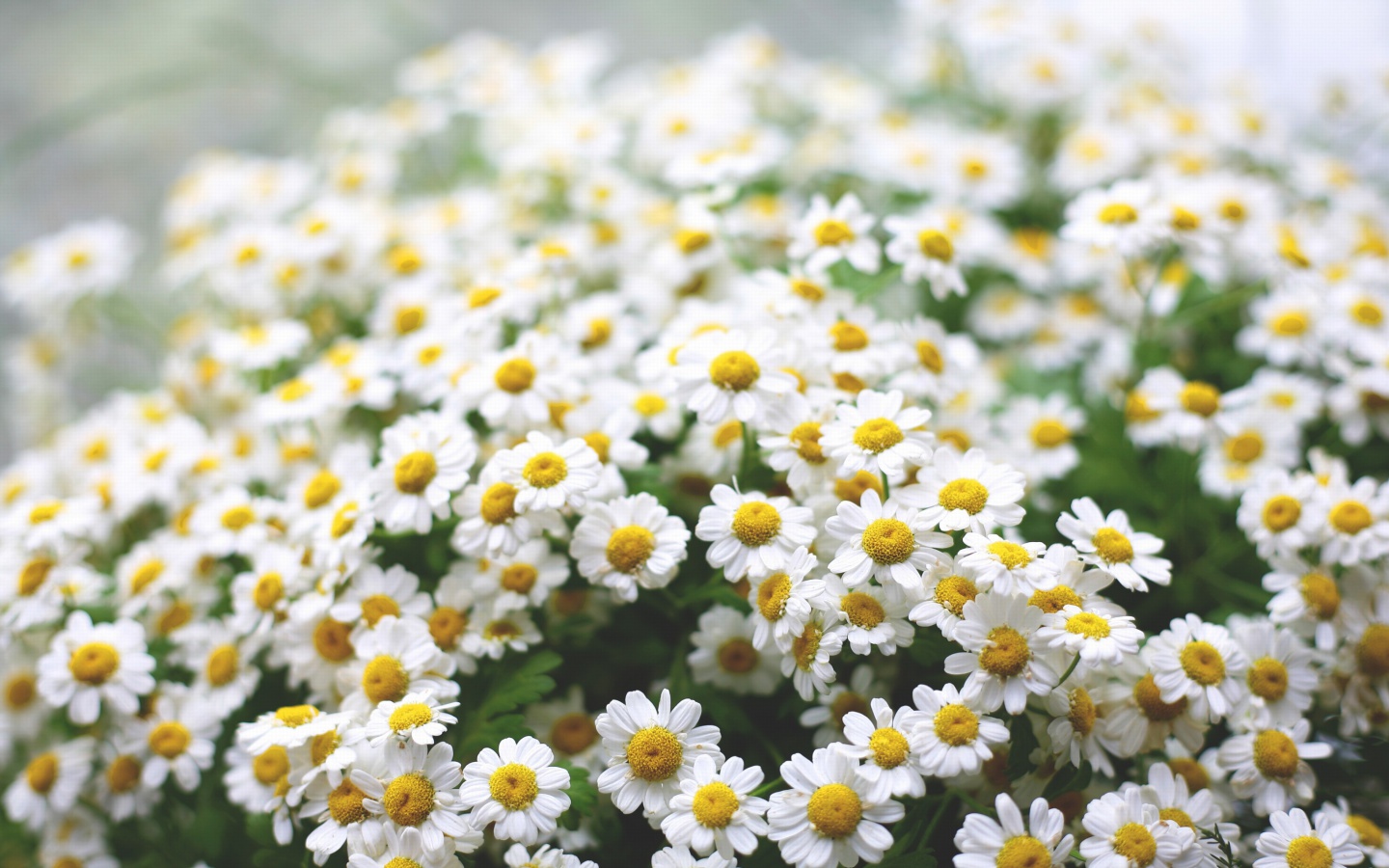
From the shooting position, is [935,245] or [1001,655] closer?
[1001,655]

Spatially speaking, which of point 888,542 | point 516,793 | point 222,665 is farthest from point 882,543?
point 222,665

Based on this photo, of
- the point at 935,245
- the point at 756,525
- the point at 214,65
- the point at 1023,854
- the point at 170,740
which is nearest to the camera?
the point at 1023,854

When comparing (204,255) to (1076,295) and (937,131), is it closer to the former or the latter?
(937,131)

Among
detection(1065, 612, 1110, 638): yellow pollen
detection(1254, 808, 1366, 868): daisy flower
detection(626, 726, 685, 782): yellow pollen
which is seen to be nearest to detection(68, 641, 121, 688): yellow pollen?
detection(626, 726, 685, 782): yellow pollen

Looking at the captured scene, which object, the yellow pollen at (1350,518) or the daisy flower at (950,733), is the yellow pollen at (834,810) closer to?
the daisy flower at (950,733)

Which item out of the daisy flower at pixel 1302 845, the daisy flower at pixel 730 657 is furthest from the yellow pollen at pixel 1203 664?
the daisy flower at pixel 730 657

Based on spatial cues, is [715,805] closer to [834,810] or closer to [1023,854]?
[834,810]
